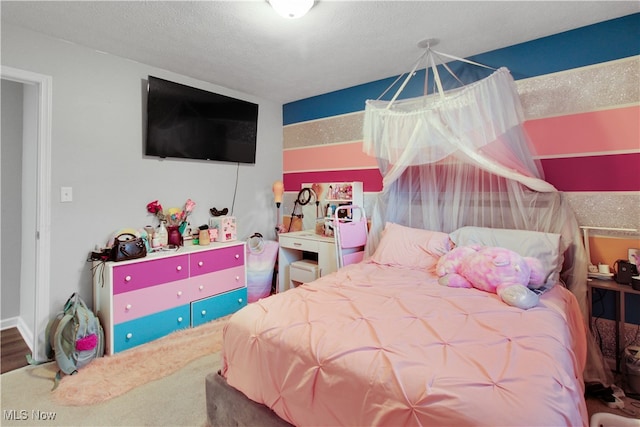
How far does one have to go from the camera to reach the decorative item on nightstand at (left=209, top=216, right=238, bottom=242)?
3.34 metres

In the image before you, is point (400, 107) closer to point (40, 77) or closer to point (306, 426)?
point (306, 426)

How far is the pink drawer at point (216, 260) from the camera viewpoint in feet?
9.68

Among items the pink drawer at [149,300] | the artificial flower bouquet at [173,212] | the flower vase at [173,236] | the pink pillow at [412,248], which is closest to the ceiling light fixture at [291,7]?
the pink pillow at [412,248]

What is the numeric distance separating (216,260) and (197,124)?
4.69ft

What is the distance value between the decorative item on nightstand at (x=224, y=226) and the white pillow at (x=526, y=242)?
228 centimetres

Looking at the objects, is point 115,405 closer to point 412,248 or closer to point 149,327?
point 149,327

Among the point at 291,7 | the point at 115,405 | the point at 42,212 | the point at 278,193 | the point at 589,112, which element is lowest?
the point at 115,405

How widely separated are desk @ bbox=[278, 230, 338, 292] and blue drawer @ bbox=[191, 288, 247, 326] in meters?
0.50

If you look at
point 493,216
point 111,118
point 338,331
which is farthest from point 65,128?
point 493,216

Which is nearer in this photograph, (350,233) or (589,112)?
(589,112)

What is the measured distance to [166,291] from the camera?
2.74 meters

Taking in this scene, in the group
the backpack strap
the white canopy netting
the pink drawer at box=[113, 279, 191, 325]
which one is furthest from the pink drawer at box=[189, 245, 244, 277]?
the white canopy netting

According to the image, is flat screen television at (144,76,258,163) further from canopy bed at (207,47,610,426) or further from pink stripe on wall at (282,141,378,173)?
canopy bed at (207,47,610,426)

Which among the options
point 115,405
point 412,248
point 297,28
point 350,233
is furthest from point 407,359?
point 297,28
